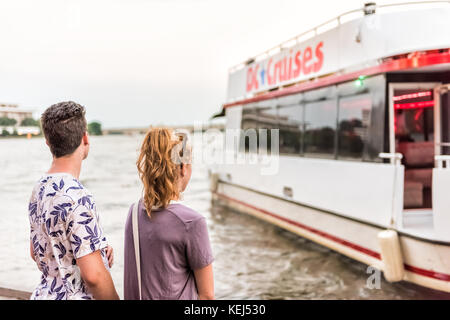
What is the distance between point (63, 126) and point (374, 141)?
19.2 ft

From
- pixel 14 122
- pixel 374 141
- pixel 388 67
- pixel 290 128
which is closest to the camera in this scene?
pixel 14 122

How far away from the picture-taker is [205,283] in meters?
1.99

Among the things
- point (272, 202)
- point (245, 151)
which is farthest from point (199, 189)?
point (272, 202)

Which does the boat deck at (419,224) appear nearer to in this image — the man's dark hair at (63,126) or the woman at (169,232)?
the woman at (169,232)

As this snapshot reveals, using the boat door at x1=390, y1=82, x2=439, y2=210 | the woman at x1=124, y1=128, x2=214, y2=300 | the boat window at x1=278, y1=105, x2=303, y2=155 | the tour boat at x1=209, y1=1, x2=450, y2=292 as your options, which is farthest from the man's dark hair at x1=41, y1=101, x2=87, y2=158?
the boat window at x1=278, y1=105, x2=303, y2=155

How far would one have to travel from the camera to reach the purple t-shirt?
1.95m

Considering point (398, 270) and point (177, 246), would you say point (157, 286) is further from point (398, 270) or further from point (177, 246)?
point (398, 270)

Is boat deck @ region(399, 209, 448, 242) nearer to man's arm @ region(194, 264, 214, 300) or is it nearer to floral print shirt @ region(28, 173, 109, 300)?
man's arm @ region(194, 264, 214, 300)

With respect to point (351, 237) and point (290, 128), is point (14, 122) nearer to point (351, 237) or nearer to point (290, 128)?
point (351, 237)

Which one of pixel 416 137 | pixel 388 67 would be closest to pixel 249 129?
pixel 416 137

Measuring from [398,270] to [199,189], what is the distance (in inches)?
722

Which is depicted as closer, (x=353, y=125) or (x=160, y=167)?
(x=160, y=167)

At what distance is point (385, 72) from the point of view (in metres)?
6.82

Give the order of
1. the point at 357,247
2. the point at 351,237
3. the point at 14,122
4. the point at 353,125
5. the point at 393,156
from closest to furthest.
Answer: the point at 14,122, the point at 393,156, the point at 357,247, the point at 351,237, the point at 353,125
